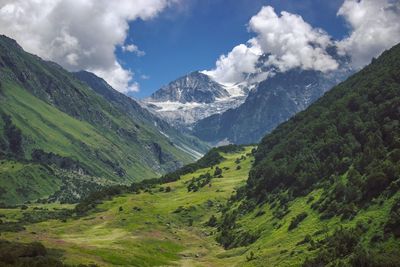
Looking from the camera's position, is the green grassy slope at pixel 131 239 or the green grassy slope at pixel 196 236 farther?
the green grassy slope at pixel 131 239

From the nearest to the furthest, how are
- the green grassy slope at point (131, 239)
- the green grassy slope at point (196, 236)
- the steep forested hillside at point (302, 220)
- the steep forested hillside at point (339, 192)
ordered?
the steep forested hillside at point (339, 192), the steep forested hillside at point (302, 220), the green grassy slope at point (196, 236), the green grassy slope at point (131, 239)

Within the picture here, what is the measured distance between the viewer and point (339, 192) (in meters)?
125

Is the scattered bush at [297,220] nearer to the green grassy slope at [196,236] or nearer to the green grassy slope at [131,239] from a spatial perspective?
the green grassy slope at [196,236]

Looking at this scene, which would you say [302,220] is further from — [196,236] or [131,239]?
[196,236]

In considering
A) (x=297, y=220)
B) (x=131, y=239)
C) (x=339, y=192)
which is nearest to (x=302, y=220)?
(x=297, y=220)

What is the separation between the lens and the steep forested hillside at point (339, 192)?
297ft

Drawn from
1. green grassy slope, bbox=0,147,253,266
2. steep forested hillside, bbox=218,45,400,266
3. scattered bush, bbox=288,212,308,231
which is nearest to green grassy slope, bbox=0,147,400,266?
green grassy slope, bbox=0,147,253,266

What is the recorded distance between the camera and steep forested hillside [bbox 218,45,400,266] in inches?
3558

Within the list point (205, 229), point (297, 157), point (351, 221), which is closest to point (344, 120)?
point (297, 157)

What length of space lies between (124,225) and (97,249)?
53991mm

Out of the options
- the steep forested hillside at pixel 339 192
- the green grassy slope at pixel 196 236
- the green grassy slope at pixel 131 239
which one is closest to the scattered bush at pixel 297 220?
the steep forested hillside at pixel 339 192

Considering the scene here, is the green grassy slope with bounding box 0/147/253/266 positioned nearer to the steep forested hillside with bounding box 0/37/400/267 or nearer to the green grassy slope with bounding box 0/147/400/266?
the green grassy slope with bounding box 0/147/400/266

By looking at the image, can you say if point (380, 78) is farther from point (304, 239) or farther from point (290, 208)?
point (304, 239)

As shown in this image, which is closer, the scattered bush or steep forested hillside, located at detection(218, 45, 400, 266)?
steep forested hillside, located at detection(218, 45, 400, 266)
